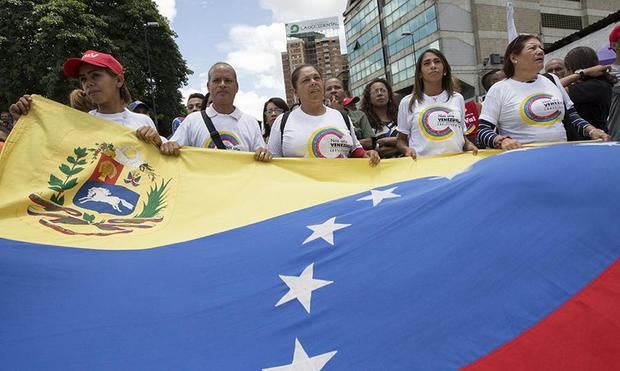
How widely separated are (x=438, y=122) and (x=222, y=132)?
1.82 metres

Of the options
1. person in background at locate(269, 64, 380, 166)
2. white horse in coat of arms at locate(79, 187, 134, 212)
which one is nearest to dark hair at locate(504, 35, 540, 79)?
person in background at locate(269, 64, 380, 166)

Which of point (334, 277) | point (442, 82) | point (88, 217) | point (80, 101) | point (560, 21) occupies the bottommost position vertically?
point (334, 277)

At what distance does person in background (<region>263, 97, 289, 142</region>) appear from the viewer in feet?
18.2

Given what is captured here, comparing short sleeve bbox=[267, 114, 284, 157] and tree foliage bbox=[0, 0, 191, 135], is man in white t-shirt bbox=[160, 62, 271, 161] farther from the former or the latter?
tree foliage bbox=[0, 0, 191, 135]

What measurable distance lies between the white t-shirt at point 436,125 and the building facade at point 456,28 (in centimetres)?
2839

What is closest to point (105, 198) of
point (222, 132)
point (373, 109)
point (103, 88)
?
point (103, 88)

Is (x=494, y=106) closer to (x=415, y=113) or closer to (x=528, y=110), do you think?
(x=528, y=110)

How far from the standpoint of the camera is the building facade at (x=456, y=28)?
32469 mm

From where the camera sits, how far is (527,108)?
3225mm

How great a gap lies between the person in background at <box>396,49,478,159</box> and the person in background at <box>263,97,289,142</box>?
2131 mm

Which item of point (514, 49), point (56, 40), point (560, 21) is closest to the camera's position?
point (514, 49)

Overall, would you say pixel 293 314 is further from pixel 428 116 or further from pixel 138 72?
pixel 138 72

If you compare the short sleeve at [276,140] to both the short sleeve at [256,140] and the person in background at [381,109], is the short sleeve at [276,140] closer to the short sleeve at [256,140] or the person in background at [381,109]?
the short sleeve at [256,140]

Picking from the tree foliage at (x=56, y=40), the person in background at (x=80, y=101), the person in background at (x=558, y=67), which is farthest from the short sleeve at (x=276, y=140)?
the tree foliage at (x=56, y=40)
